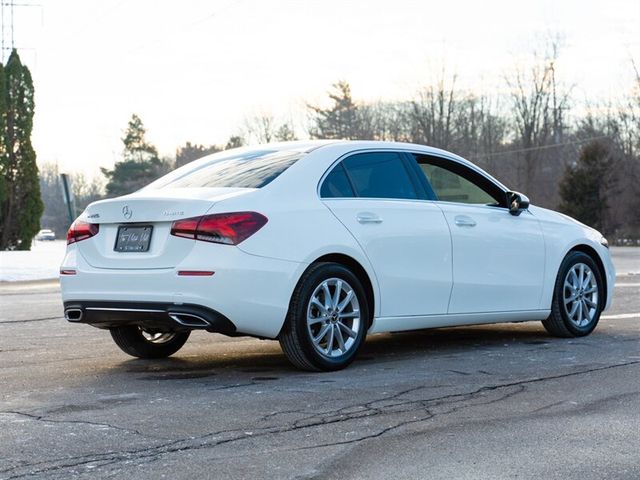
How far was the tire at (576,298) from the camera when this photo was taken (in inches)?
347

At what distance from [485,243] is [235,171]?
2.15 metres

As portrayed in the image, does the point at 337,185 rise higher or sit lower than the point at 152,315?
higher

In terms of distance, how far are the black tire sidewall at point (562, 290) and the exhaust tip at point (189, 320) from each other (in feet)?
12.0

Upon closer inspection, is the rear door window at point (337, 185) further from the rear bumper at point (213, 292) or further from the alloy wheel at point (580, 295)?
the alloy wheel at point (580, 295)

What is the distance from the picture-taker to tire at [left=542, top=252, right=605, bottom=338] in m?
8.81

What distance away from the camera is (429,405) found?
571 centimetres

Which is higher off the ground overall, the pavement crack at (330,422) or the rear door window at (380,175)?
the rear door window at (380,175)

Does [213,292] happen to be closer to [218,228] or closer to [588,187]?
[218,228]

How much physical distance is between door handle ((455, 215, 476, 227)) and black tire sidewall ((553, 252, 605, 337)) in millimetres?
1230

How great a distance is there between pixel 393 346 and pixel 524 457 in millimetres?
4011

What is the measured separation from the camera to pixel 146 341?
7773 mm

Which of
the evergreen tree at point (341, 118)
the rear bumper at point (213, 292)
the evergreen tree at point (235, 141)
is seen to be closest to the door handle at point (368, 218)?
the rear bumper at point (213, 292)

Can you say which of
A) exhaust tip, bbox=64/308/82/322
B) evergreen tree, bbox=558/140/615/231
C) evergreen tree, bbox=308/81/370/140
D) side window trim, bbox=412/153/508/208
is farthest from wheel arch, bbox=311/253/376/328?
evergreen tree, bbox=308/81/370/140

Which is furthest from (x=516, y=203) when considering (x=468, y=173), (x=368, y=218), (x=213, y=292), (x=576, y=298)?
(x=213, y=292)
